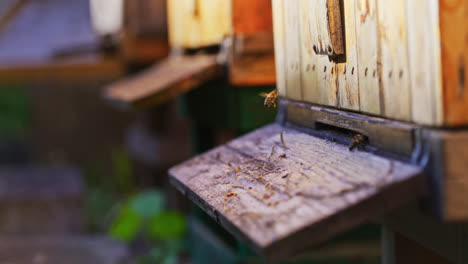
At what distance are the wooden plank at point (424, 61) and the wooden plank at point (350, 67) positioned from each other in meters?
0.46

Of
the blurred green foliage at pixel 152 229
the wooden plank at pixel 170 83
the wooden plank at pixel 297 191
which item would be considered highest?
the wooden plank at pixel 170 83

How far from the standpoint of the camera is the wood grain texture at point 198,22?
507 centimetres

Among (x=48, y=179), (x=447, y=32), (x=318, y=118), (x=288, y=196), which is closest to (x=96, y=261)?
(x=48, y=179)

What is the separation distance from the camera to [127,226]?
8.09 m

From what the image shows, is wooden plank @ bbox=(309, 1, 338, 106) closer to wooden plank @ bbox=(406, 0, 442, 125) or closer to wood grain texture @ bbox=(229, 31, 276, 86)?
wooden plank @ bbox=(406, 0, 442, 125)

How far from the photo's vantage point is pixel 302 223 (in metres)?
2.10

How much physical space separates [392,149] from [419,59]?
367mm

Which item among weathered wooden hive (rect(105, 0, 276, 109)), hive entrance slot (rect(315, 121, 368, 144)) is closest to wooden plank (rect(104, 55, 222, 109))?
weathered wooden hive (rect(105, 0, 276, 109))

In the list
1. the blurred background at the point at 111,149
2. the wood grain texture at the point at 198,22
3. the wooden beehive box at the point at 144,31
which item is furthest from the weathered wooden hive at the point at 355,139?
the wooden beehive box at the point at 144,31

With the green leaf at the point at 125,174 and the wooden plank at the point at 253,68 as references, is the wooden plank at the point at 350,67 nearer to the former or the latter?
the wooden plank at the point at 253,68

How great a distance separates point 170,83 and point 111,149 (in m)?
8.40

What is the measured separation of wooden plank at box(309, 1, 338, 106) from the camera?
2955 mm

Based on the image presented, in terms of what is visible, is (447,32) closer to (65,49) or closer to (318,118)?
(318,118)

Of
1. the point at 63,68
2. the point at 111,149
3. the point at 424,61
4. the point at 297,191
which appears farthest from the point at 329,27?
the point at 111,149
